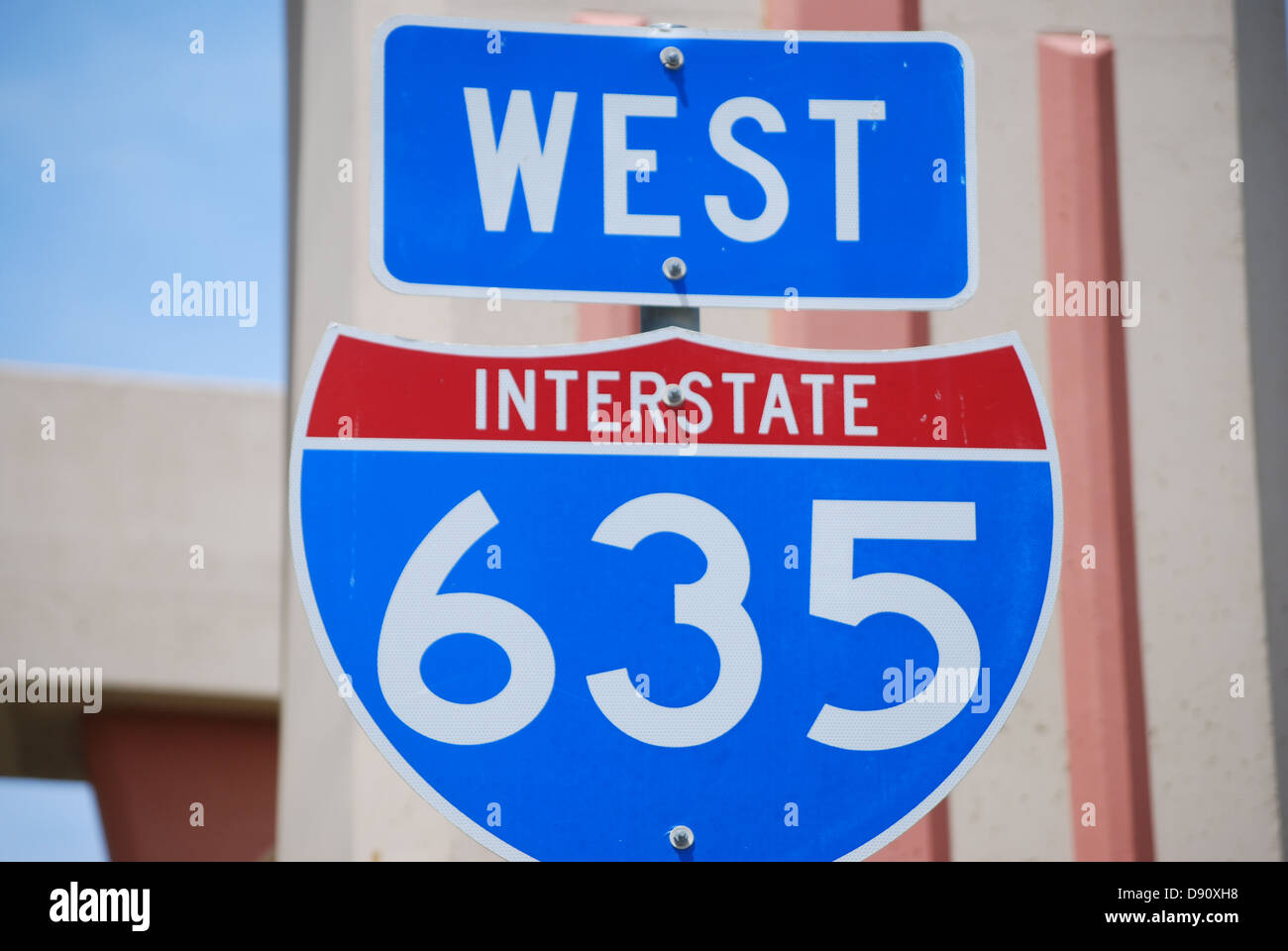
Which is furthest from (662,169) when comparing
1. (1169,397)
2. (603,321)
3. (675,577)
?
(1169,397)

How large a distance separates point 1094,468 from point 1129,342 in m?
0.27

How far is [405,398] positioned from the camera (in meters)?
1.24

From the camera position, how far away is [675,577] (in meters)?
1.24

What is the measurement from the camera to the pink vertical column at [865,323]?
254 centimetres

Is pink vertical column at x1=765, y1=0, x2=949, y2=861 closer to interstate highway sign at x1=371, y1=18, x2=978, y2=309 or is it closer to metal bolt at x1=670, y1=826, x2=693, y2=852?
interstate highway sign at x1=371, y1=18, x2=978, y2=309

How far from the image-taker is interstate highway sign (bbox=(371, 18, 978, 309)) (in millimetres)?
1306

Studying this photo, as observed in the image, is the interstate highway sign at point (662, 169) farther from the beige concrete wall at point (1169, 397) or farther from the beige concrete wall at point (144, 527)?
the beige concrete wall at point (144, 527)

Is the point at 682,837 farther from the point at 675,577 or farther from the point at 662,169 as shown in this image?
the point at 662,169

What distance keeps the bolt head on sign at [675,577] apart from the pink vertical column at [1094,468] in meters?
1.48

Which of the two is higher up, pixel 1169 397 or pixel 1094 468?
pixel 1169 397

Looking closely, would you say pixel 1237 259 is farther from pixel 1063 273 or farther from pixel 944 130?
pixel 944 130
